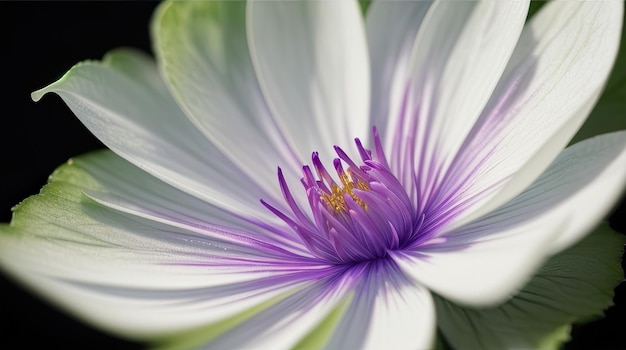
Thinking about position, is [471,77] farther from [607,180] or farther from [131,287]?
[131,287]

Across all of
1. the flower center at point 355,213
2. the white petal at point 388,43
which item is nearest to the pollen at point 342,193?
the flower center at point 355,213

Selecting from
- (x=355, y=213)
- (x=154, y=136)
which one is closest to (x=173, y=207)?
(x=154, y=136)

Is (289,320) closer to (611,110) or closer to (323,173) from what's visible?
(323,173)

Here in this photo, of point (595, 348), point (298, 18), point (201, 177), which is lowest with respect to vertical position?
point (595, 348)

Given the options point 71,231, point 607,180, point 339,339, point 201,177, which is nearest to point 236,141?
point 201,177

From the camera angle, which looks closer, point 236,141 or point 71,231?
point 71,231
